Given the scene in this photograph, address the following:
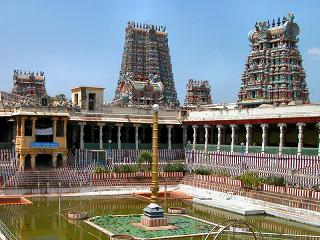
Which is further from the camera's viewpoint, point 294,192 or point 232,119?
point 232,119

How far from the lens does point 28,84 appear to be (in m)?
79.2

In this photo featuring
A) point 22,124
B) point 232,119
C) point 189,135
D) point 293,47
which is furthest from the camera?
point 293,47

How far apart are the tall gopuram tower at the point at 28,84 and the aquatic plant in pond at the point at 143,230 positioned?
5296 cm

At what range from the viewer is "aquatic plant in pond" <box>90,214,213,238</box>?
23469 millimetres

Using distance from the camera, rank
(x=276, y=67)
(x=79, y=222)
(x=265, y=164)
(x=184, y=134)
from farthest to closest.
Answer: (x=276, y=67) → (x=184, y=134) → (x=265, y=164) → (x=79, y=222)

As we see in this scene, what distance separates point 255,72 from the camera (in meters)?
60.6

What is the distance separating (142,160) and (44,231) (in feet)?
62.6

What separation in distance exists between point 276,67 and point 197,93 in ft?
76.7

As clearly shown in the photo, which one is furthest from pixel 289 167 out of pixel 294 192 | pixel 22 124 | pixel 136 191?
pixel 22 124

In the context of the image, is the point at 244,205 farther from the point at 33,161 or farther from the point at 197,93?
the point at 197,93

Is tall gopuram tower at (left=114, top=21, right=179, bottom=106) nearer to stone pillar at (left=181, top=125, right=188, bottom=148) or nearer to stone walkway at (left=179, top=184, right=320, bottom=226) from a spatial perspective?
stone pillar at (left=181, top=125, right=188, bottom=148)

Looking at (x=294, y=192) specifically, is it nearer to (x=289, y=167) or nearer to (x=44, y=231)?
(x=289, y=167)

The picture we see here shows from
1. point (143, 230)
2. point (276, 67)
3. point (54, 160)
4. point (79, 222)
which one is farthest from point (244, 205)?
point (276, 67)

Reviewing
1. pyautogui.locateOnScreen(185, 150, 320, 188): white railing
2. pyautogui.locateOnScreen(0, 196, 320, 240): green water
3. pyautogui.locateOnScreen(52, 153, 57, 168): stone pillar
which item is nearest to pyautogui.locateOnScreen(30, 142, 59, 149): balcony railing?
pyautogui.locateOnScreen(52, 153, 57, 168): stone pillar
